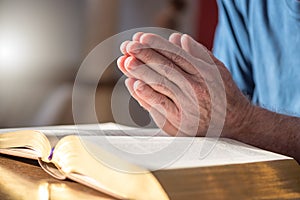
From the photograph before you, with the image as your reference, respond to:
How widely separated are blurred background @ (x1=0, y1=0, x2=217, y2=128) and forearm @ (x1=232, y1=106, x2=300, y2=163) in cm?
181

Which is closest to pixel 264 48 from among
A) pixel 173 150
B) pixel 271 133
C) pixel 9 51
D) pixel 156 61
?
pixel 271 133

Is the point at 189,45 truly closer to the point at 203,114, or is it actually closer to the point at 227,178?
the point at 203,114

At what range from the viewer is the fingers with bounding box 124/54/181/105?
2.37 feet

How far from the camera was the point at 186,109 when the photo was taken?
2.52ft

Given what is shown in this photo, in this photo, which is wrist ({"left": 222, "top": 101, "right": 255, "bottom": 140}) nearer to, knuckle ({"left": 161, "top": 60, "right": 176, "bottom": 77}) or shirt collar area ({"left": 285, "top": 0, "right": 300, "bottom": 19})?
knuckle ({"left": 161, "top": 60, "right": 176, "bottom": 77})

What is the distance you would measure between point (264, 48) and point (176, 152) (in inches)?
22.9

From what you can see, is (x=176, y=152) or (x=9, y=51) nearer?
(x=176, y=152)

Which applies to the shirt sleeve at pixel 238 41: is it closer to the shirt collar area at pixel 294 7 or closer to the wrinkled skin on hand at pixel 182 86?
the shirt collar area at pixel 294 7

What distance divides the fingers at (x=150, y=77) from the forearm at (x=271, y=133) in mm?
108

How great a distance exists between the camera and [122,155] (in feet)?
1.87

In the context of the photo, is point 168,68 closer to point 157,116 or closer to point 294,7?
point 157,116

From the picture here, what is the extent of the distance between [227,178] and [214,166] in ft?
0.05

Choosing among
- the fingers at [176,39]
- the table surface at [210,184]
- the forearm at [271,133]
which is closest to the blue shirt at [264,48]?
the forearm at [271,133]

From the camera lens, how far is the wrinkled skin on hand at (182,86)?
718 millimetres
